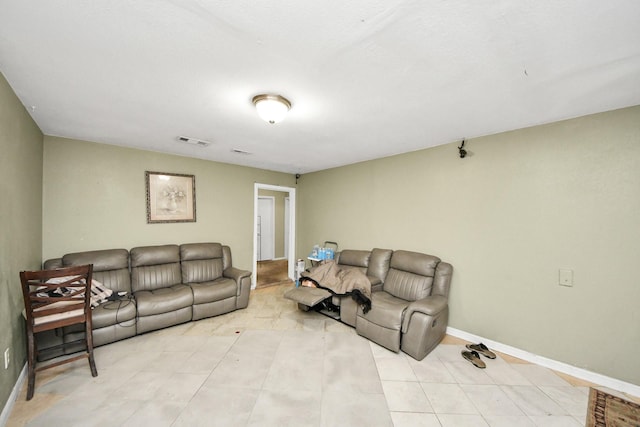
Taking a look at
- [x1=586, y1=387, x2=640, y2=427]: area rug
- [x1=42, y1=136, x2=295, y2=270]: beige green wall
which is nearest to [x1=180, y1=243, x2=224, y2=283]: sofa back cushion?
[x1=42, y1=136, x2=295, y2=270]: beige green wall

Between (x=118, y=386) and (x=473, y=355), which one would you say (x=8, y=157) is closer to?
(x=118, y=386)

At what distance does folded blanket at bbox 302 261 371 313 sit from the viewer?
9.93 feet

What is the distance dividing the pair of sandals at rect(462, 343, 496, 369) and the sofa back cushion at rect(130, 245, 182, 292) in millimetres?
3920

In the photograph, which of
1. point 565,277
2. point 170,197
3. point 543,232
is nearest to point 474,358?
point 565,277

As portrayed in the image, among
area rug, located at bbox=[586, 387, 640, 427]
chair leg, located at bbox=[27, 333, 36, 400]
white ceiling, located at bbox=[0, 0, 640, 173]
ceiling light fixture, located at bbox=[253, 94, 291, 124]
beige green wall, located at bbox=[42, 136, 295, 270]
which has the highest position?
white ceiling, located at bbox=[0, 0, 640, 173]

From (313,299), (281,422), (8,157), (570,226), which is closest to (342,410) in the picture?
(281,422)

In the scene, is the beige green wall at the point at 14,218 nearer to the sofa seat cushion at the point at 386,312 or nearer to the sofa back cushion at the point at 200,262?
the sofa back cushion at the point at 200,262

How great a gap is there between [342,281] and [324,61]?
109 inches

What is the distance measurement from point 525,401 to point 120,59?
392 centimetres

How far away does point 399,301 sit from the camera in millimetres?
2963

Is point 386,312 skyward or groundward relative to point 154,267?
groundward

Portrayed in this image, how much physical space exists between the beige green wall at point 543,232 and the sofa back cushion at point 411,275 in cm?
24

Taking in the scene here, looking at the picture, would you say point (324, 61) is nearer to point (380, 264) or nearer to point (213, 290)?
point (380, 264)

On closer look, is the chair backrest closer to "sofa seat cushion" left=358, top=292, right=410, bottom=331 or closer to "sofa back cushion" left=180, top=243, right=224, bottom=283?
"sofa back cushion" left=180, top=243, right=224, bottom=283
